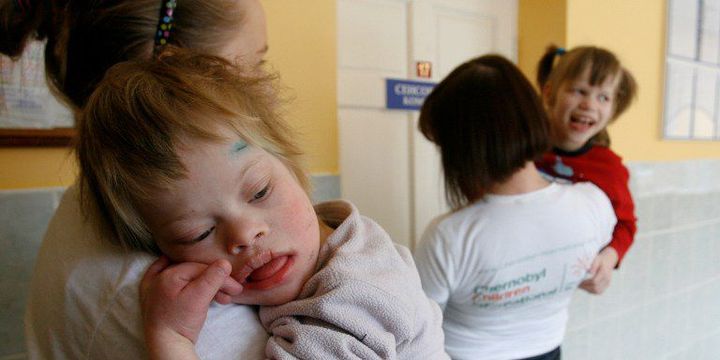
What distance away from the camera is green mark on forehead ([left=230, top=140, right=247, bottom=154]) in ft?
1.75

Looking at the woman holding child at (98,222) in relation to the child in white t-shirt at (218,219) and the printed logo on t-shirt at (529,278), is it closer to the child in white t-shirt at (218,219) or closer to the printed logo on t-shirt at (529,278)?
the child in white t-shirt at (218,219)

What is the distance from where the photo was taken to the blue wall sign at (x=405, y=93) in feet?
5.57

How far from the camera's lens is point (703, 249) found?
2754mm

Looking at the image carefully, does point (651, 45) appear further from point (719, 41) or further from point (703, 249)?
point (703, 249)

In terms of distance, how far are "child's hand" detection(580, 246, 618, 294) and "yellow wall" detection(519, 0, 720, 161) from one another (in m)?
0.96

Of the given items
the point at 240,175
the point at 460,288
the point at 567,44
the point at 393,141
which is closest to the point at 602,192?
the point at 460,288

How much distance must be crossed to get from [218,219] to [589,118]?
1381mm

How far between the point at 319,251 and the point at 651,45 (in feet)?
7.61

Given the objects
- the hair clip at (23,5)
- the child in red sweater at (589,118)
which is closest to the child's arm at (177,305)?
the hair clip at (23,5)

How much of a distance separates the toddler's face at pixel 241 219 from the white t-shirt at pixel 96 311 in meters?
0.04

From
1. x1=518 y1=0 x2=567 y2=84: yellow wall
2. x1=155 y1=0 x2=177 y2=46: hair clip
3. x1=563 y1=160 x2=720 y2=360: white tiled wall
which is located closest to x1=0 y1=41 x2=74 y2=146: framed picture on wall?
x1=155 y1=0 x2=177 y2=46: hair clip

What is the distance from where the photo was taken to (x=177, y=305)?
1.57ft

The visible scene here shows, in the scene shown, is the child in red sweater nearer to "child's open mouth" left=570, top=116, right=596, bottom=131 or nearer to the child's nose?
"child's open mouth" left=570, top=116, right=596, bottom=131

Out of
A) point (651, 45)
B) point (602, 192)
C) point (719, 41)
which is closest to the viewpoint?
point (602, 192)
